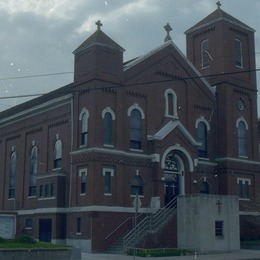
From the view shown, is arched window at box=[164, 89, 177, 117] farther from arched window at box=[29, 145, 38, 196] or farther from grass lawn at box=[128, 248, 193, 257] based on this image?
grass lawn at box=[128, 248, 193, 257]

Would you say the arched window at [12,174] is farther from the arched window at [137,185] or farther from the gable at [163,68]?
the gable at [163,68]

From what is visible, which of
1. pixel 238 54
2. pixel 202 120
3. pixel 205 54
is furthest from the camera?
pixel 205 54

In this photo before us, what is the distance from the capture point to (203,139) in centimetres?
4456

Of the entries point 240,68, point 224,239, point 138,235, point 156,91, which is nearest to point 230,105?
point 240,68

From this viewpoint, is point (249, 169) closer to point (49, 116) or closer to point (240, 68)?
point (240, 68)

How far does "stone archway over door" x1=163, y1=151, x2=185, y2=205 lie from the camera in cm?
4097

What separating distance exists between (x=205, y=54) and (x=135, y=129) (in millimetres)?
12115

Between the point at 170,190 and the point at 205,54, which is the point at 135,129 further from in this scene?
the point at 205,54

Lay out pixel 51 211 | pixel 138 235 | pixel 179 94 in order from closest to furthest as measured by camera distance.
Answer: pixel 138 235, pixel 51 211, pixel 179 94

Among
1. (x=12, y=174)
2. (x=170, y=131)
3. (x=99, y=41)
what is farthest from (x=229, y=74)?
(x=12, y=174)

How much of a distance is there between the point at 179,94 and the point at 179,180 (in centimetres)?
671

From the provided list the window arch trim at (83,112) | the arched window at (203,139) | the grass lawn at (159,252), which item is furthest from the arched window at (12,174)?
the grass lawn at (159,252)

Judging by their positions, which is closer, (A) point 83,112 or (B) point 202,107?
(A) point 83,112

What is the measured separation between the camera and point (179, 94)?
43219 mm
